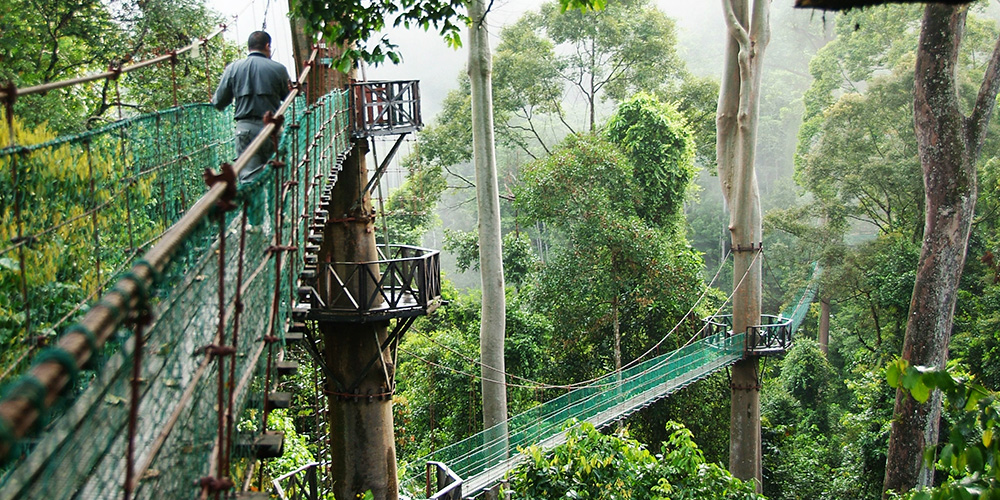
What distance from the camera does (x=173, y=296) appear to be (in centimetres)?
176

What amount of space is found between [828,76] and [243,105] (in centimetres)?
1803

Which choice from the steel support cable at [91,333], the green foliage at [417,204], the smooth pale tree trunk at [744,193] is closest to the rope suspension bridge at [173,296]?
the steel support cable at [91,333]

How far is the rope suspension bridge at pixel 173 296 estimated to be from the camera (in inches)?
46.6

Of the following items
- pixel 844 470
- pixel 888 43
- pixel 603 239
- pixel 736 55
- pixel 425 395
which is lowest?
pixel 844 470

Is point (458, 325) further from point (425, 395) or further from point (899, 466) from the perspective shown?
point (899, 466)

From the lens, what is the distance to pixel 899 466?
800 centimetres

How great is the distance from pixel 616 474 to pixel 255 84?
3.75m

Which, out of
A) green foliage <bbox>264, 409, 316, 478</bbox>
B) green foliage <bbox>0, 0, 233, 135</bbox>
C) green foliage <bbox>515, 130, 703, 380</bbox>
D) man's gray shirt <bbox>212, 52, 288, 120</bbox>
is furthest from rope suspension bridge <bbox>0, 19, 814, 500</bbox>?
green foliage <bbox>515, 130, 703, 380</bbox>

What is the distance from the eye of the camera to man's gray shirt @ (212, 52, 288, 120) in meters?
3.41

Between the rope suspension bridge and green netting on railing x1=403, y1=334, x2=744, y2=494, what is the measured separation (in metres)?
0.06

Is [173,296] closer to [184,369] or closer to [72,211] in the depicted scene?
[184,369]

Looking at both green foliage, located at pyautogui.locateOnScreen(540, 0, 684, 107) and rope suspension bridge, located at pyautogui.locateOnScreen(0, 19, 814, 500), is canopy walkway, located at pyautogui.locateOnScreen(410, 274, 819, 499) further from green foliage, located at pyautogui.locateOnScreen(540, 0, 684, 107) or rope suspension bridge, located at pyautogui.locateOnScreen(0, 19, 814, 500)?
green foliage, located at pyautogui.locateOnScreen(540, 0, 684, 107)

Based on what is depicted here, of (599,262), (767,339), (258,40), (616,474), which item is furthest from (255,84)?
(599,262)

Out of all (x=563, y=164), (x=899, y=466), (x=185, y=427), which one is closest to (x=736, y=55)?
(x=563, y=164)
